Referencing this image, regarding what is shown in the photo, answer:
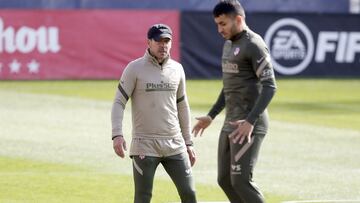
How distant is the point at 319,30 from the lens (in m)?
35.8

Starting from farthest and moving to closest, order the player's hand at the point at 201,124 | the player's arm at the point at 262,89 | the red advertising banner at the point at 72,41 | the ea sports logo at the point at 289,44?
the ea sports logo at the point at 289,44
the red advertising banner at the point at 72,41
the player's hand at the point at 201,124
the player's arm at the point at 262,89

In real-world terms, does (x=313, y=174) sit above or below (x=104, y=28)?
above

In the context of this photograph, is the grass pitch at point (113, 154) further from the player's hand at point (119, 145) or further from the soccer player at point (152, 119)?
the player's hand at point (119, 145)

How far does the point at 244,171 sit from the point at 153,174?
84cm

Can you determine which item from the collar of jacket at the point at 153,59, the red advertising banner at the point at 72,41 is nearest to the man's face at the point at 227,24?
the collar of jacket at the point at 153,59

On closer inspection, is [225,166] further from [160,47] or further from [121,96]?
[160,47]

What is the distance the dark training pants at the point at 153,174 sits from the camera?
409 inches

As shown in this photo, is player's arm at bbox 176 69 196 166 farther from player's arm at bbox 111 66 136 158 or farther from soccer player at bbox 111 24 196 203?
player's arm at bbox 111 66 136 158

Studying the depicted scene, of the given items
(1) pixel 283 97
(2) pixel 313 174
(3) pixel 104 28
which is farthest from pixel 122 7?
(2) pixel 313 174

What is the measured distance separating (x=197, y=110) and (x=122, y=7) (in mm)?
13826

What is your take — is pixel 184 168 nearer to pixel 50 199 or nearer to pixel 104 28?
pixel 50 199

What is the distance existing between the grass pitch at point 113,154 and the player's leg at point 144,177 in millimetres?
2902

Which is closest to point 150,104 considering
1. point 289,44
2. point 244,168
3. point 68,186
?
point 244,168

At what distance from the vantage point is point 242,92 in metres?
10.5
